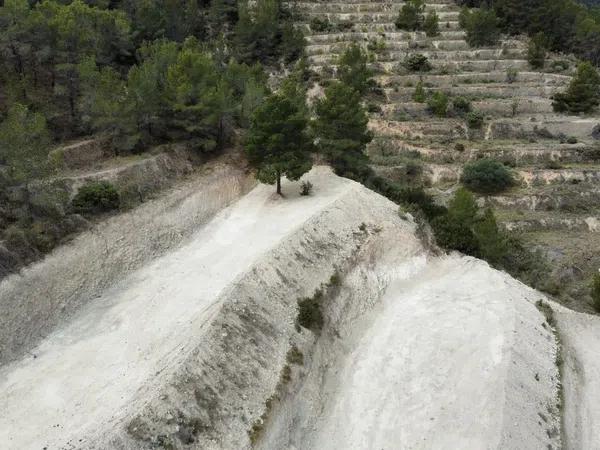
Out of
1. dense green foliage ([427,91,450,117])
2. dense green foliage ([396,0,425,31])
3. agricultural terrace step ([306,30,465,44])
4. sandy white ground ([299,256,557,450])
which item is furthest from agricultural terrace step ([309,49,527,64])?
sandy white ground ([299,256,557,450])

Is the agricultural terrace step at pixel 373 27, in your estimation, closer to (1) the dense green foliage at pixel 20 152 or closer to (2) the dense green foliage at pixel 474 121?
(2) the dense green foliage at pixel 474 121

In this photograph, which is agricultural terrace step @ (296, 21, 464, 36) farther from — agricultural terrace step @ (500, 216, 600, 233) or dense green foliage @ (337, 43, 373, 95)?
agricultural terrace step @ (500, 216, 600, 233)

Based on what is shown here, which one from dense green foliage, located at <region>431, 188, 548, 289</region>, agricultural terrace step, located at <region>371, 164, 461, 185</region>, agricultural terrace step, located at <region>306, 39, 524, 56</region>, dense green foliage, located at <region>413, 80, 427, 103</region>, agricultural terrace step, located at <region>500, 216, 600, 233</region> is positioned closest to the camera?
dense green foliage, located at <region>431, 188, 548, 289</region>

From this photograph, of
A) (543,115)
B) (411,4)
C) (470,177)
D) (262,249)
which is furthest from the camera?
(411,4)

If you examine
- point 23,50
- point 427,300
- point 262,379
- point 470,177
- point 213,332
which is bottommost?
point 470,177

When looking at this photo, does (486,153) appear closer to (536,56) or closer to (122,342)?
(536,56)

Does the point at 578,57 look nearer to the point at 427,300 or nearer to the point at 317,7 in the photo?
the point at 317,7

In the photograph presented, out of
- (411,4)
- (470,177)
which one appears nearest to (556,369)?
(470,177)
